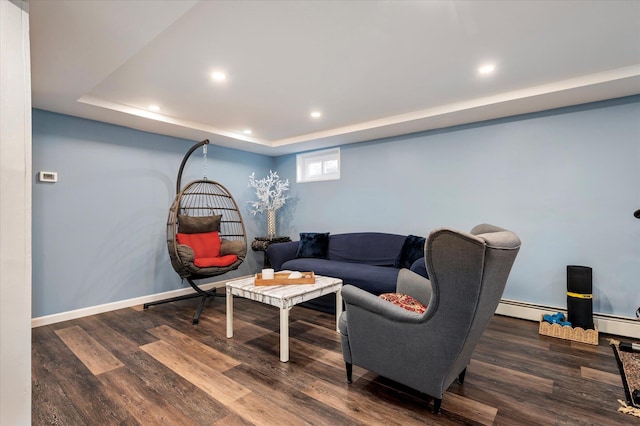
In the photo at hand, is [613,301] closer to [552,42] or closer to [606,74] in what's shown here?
[606,74]

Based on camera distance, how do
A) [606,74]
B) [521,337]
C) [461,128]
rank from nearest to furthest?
[606,74] < [521,337] < [461,128]

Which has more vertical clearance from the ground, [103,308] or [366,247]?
[366,247]

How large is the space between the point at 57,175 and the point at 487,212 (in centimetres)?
495

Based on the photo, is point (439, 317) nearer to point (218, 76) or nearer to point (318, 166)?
point (218, 76)

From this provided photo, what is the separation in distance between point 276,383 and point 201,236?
2543mm

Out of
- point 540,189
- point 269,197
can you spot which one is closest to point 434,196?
point 540,189

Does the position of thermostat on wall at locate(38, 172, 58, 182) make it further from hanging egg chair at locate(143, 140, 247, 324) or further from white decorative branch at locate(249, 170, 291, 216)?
white decorative branch at locate(249, 170, 291, 216)

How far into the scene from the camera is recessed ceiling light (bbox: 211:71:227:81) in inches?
105

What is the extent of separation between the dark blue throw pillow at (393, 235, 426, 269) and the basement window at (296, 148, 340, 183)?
1744 millimetres

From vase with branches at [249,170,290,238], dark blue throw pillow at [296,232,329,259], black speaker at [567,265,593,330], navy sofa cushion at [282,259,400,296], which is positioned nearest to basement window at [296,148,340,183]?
vase with branches at [249,170,290,238]

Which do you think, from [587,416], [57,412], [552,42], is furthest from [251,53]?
[587,416]

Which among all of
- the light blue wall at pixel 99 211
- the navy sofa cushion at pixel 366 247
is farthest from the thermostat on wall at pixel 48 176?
the navy sofa cushion at pixel 366 247

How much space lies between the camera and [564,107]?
3.27 meters

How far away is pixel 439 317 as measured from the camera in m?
1.64
